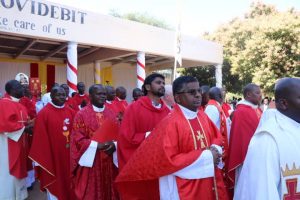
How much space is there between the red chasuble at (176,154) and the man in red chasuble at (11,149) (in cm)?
311

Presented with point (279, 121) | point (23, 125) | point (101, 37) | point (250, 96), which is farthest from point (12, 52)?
point (279, 121)

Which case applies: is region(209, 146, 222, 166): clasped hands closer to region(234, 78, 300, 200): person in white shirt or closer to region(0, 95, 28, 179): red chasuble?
region(234, 78, 300, 200): person in white shirt

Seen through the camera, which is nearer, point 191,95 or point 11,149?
point 191,95

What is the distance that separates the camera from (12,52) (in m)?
16.9

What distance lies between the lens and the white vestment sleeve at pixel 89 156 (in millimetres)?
4688

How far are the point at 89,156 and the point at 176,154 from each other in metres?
1.75

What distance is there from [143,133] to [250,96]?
1873 mm

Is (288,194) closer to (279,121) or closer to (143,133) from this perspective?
(279,121)

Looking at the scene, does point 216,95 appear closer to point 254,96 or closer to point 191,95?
point 254,96

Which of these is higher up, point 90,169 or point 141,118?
point 141,118

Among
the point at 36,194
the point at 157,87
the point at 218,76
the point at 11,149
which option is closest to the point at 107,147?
the point at 157,87

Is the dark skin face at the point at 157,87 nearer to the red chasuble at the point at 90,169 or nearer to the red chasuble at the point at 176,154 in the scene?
the red chasuble at the point at 90,169

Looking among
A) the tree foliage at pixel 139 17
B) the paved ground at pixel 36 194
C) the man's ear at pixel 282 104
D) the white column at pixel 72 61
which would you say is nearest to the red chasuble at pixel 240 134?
the man's ear at pixel 282 104

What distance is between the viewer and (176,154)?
3.33 m
